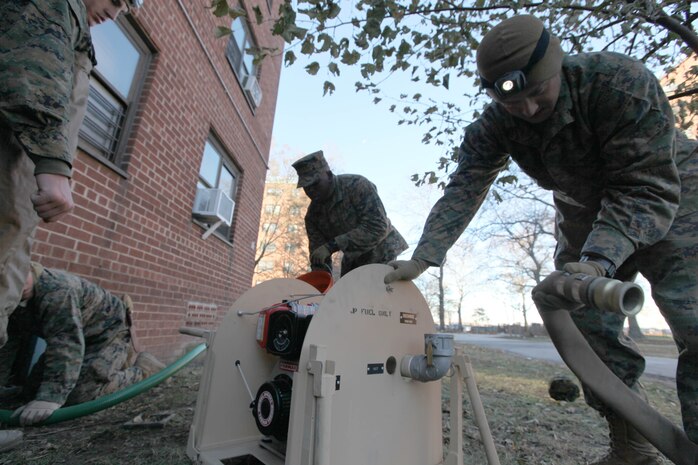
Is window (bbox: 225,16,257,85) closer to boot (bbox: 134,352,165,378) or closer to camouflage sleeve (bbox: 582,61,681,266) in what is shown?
boot (bbox: 134,352,165,378)

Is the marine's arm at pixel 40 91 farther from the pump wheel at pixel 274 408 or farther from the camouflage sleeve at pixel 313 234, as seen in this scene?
the camouflage sleeve at pixel 313 234

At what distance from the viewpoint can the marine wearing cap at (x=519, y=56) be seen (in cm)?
127

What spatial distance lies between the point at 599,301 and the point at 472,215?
1.00 m

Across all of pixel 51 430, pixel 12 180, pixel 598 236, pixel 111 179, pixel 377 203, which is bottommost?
pixel 51 430

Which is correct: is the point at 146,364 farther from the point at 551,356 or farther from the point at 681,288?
the point at 551,356

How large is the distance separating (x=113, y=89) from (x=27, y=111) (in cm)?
279

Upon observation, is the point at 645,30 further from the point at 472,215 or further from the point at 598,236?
the point at 598,236

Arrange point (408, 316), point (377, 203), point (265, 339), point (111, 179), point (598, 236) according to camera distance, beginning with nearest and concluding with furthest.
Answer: point (598, 236) → point (408, 316) → point (265, 339) → point (377, 203) → point (111, 179)

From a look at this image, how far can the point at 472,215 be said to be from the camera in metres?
1.83

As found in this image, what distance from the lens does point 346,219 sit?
9.81ft

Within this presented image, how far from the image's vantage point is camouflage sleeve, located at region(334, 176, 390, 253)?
2.63 m

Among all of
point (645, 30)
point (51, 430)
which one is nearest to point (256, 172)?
point (51, 430)

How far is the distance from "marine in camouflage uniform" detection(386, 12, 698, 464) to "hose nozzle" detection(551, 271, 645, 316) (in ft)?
0.73

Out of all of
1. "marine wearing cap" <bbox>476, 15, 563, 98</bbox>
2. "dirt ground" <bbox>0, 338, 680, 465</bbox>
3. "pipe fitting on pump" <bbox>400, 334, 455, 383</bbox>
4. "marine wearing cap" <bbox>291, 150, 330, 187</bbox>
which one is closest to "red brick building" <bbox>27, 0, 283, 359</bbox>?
"dirt ground" <bbox>0, 338, 680, 465</bbox>
